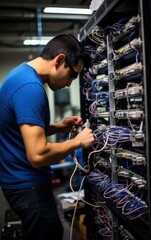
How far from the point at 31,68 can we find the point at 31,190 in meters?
0.60

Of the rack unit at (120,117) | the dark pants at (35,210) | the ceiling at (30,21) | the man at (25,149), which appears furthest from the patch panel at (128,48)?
the ceiling at (30,21)

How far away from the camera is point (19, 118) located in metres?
1.12

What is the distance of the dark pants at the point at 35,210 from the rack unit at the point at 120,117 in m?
0.31

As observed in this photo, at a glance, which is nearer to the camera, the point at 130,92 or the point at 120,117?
the point at 130,92

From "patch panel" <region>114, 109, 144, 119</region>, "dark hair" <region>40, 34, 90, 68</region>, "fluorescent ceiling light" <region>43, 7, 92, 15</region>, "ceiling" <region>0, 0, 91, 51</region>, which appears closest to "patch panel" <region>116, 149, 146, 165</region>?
"patch panel" <region>114, 109, 144, 119</region>

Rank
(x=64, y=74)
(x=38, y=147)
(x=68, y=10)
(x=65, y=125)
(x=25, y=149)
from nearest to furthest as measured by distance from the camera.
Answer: (x=38, y=147)
(x=25, y=149)
(x=64, y=74)
(x=65, y=125)
(x=68, y=10)

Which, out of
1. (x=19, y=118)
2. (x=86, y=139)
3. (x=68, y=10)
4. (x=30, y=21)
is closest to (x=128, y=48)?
(x=86, y=139)

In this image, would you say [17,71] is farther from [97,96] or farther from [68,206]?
[68,206]

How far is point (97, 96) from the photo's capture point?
5.51 feet

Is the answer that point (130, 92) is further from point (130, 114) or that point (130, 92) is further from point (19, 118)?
point (19, 118)

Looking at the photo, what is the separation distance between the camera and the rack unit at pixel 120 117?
3.39ft

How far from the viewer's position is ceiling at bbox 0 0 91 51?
11.4 ft

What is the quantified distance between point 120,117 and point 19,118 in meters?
0.53

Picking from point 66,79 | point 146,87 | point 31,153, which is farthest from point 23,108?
point 146,87
